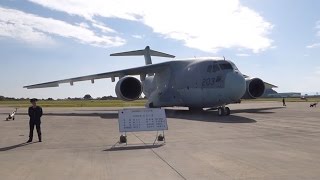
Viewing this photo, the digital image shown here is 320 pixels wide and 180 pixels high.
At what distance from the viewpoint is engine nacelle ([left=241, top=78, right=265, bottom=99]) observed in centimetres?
2862

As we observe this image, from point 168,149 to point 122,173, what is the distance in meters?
3.08

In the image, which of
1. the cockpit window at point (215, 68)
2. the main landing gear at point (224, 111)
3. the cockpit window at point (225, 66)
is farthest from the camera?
the cockpit window at point (215, 68)

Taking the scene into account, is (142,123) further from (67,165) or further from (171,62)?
(171,62)

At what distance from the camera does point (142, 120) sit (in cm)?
1188

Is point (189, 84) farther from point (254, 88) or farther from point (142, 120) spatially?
point (142, 120)

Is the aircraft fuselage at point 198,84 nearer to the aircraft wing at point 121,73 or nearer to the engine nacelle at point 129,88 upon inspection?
the aircraft wing at point 121,73

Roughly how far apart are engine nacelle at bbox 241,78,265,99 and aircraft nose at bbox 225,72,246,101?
6561 mm

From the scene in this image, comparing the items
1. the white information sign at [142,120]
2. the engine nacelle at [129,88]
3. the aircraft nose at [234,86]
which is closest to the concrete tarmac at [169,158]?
the white information sign at [142,120]

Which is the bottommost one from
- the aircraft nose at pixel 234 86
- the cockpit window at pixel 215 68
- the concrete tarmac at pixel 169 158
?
the concrete tarmac at pixel 169 158

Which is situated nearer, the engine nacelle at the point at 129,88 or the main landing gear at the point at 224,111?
the main landing gear at the point at 224,111

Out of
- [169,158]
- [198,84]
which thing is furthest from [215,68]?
[169,158]

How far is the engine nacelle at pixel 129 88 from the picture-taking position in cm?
2844

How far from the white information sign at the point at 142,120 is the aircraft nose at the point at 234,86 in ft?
35.0

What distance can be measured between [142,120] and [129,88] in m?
17.4
